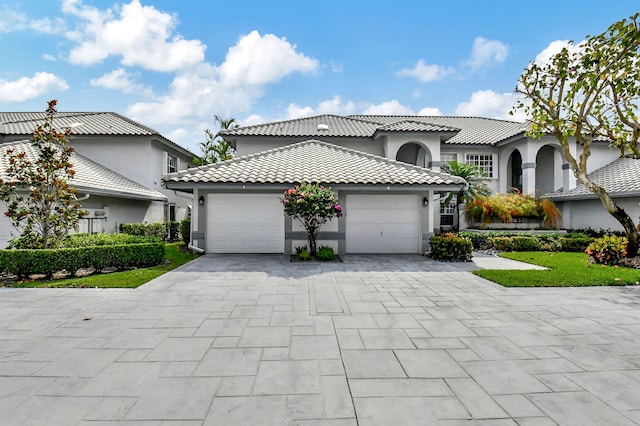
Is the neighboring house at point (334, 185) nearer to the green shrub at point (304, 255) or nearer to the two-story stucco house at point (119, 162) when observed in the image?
the green shrub at point (304, 255)

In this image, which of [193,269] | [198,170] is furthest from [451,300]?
[198,170]

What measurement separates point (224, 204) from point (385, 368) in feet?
33.0

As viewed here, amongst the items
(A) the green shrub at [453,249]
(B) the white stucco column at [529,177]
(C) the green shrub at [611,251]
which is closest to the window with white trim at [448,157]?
(B) the white stucco column at [529,177]

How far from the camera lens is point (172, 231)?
18.2m

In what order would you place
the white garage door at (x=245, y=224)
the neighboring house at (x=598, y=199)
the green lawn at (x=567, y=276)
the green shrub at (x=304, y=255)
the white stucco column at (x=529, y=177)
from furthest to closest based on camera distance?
1. the white stucco column at (x=529, y=177)
2. the neighboring house at (x=598, y=199)
3. the white garage door at (x=245, y=224)
4. the green shrub at (x=304, y=255)
5. the green lawn at (x=567, y=276)

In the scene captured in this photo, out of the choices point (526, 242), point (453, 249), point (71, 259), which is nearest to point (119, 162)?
point (71, 259)

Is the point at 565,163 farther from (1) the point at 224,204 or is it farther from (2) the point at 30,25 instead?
(2) the point at 30,25

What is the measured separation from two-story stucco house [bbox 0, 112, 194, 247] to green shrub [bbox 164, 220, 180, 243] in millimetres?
757

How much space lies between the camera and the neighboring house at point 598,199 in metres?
14.0

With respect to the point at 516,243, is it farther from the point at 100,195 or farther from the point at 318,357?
the point at 100,195

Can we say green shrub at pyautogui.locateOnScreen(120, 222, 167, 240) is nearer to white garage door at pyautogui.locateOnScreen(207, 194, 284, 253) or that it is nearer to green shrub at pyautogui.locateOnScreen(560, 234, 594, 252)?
→ white garage door at pyautogui.locateOnScreen(207, 194, 284, 253)

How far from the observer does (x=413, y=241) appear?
41.6 feet

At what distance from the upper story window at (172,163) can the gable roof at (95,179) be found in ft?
8.66

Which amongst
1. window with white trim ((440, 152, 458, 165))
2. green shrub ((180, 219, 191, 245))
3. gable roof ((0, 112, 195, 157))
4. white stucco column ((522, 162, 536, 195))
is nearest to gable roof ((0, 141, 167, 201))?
gable roof ((0, 112, 195, 157))
